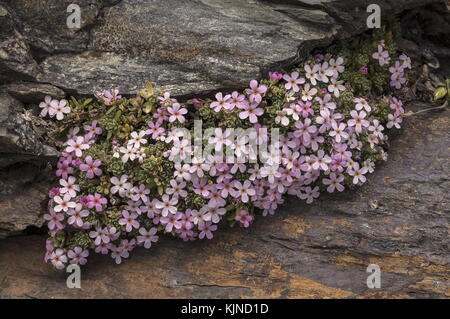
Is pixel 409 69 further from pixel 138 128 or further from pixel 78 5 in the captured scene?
pixel 78 5

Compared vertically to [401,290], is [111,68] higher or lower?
higher

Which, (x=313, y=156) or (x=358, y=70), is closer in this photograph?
(x=313, y=156)

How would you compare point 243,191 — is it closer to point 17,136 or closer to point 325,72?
point 325,72

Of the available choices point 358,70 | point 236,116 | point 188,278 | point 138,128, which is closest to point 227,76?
point 236,116

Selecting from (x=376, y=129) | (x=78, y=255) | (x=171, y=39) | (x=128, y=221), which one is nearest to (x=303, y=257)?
(x=376, y=129)

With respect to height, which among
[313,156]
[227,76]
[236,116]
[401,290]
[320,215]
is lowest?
[401,290]

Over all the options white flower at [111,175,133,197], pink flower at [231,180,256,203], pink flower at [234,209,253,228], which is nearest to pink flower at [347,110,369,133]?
pink flower at [231,180,256,203]
